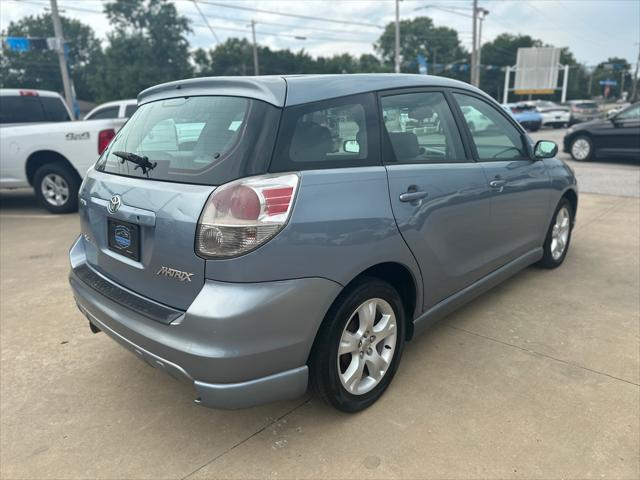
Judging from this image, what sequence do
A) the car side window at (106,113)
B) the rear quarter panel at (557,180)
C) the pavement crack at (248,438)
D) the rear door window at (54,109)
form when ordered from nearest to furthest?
the pavement crack at (248,438) → the rear quarter panel at (557,180) → the rear door window at (54,109) → the car side window at (106,113)

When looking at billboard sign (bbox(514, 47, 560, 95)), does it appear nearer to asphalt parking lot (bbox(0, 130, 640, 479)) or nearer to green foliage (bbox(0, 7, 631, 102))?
green foliage (bbox(0, 7, 631, 102))

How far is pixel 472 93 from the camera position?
3324 mm

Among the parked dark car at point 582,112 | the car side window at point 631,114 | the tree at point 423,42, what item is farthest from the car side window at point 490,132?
the tree at point 423,42

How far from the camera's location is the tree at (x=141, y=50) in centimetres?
5631

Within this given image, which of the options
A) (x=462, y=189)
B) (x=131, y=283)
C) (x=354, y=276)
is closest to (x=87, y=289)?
(x=131, y=283)

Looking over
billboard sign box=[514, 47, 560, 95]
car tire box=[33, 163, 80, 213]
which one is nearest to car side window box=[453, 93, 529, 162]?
car tire box=[33, 163, 80, 213]

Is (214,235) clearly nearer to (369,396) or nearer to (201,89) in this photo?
(201,89)

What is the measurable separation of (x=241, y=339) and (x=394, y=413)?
103 centimetres

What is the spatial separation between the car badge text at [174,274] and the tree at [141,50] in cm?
5782

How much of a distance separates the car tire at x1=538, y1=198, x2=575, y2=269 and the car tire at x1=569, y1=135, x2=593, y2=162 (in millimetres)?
8428

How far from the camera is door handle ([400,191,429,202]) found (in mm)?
2422

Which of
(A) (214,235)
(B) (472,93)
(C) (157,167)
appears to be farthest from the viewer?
(B) (472,93)

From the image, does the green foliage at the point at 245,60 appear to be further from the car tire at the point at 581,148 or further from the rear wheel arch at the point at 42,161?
the rear wheel arch at the point at 42,161

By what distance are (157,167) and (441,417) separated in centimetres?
186
